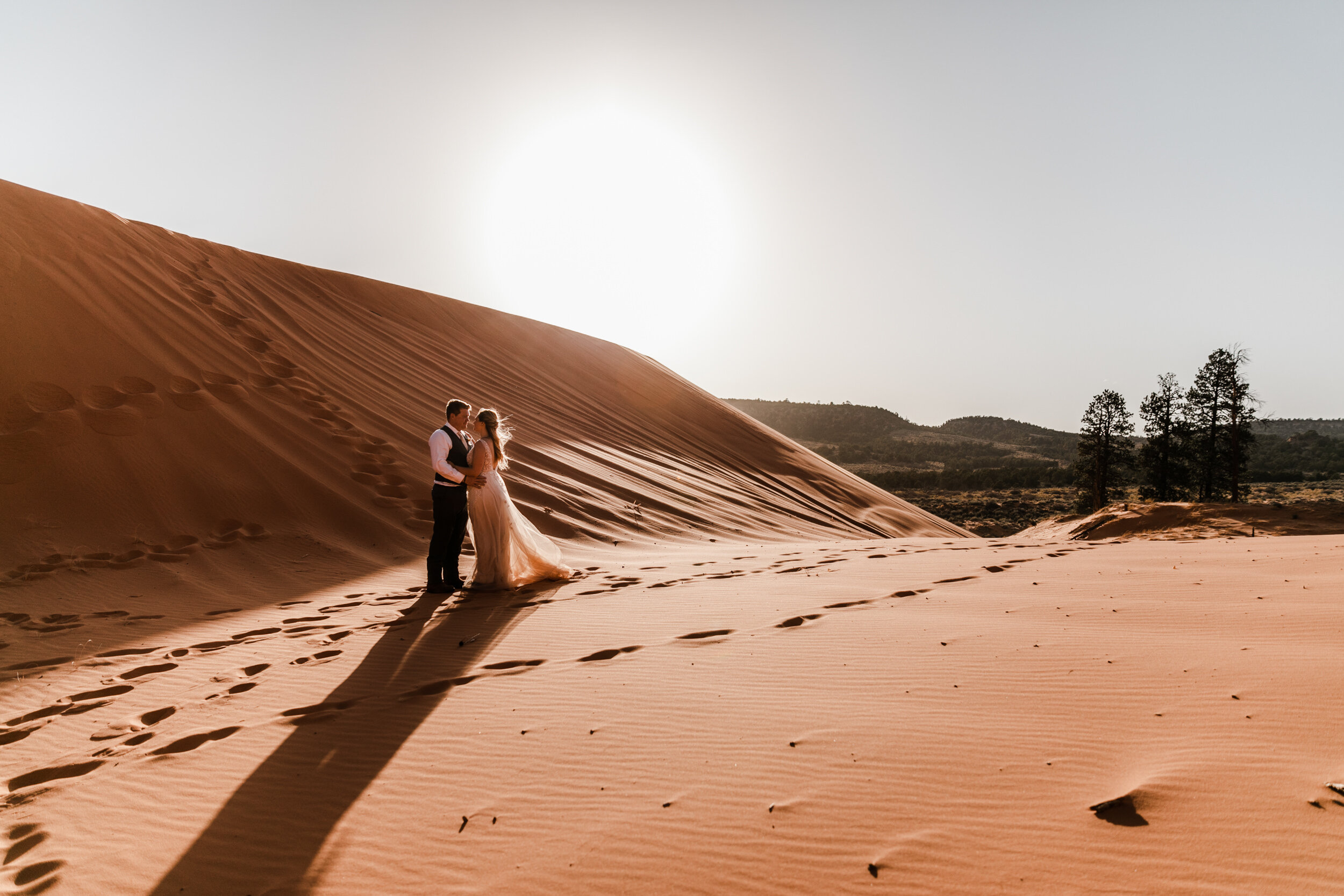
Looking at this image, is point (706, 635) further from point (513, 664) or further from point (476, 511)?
point (476, 511)

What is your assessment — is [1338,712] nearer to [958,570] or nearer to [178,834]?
[958,570]

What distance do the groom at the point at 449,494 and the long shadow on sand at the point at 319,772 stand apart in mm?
1341

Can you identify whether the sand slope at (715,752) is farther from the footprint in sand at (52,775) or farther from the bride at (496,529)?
the bride at (496,529)

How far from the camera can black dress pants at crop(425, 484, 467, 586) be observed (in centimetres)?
592

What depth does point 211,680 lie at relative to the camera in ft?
12.8

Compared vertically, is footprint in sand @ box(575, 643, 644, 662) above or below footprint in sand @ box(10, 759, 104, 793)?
above

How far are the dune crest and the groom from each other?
7.31 feet

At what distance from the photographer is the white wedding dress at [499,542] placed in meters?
5.92

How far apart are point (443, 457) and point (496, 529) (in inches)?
31.4

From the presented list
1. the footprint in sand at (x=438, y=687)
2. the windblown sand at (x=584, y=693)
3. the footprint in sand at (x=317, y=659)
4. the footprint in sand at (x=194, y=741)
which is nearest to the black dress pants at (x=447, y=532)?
the windblown sand at (x=584, y=693)

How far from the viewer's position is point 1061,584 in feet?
17.7

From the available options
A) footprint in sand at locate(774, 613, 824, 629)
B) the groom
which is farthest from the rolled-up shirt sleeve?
footprint in sand at locate(774, 613, 824, 629)

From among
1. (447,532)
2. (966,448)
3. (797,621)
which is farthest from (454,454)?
(966,448)

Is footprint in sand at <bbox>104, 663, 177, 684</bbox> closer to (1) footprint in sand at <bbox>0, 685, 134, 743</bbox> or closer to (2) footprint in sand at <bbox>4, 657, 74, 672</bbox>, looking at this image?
(1) footprint in sand at <bbox>0, 685, 134, 743</bbox>
